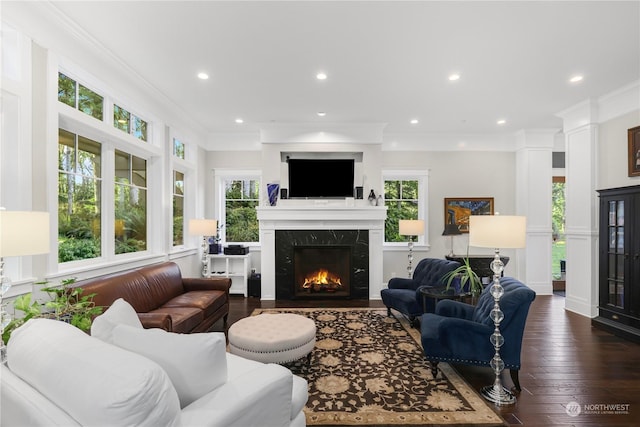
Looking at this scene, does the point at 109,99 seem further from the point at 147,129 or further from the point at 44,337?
the point at 44,337

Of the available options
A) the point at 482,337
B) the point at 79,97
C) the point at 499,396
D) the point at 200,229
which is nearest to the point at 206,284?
the point at 200,229

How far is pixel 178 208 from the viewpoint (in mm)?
5277

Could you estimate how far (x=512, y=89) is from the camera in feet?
13.1

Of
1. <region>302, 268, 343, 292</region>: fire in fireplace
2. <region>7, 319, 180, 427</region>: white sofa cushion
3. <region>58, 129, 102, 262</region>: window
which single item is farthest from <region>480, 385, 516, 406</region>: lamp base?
<region>58, 129, 102, 262</region>: window

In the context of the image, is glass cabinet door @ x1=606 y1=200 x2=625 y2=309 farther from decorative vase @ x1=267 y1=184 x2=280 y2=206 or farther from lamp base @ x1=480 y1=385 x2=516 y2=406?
decorative vase @ x1=267 y1=184 x2=280 y2=206

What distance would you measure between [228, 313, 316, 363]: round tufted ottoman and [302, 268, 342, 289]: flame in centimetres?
267

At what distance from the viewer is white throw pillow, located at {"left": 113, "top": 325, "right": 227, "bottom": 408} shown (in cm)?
130

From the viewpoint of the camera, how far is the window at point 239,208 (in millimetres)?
6254

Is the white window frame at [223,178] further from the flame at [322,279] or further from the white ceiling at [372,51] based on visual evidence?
the white ceiling at [372,51]

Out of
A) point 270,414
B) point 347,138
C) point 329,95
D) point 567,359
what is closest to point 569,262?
point 567,359

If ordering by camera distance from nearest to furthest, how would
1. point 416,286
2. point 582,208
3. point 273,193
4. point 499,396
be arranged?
point 499,396
point 416,286
point 582,208
point 273,193

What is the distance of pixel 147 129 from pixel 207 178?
6.14ft

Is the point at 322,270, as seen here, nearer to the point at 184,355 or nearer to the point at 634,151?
the point at 184,355

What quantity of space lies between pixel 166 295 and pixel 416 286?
10.5 ft
